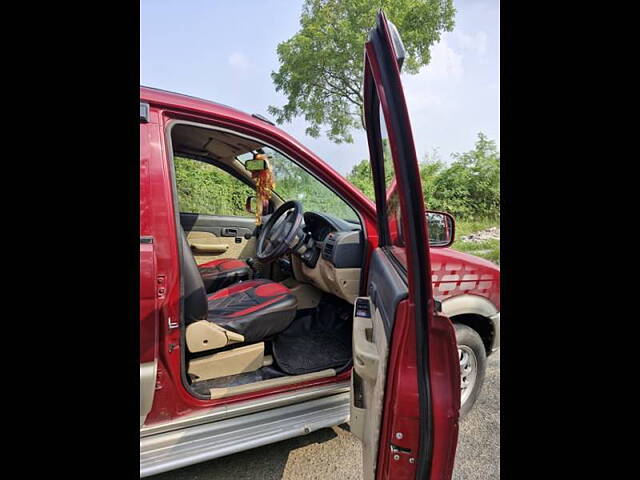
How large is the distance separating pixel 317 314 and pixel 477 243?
8621 mm

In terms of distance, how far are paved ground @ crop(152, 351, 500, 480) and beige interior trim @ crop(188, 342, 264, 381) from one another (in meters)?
0.46

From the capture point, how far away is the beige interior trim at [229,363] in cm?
166

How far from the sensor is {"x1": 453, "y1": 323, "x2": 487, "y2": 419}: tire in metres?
1.91

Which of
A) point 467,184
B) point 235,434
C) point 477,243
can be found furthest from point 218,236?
point 467,184

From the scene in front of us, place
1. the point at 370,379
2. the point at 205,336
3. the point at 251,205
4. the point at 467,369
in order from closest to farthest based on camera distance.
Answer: the point at 370,379
the point at 205,336
the point at 467,369
the point at 251,205

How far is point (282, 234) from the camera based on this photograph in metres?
2.28

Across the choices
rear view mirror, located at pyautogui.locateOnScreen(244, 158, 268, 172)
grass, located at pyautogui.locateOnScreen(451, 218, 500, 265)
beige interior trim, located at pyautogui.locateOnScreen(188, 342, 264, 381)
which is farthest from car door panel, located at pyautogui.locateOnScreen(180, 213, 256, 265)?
grass, located at pyautogui.locateOnScreen(451, 218, 500, 265)

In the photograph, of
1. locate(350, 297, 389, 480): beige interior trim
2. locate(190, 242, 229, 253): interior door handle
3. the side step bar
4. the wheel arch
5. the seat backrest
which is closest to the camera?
locate(350, 297, 389, 480): beige interior trim

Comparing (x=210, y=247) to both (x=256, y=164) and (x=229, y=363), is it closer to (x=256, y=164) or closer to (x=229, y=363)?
(x=256, y=164)

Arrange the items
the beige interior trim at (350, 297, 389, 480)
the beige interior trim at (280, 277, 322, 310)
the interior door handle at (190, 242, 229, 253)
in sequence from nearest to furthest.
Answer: the beige interior trim at (350, 297, 389, 480) → the beige interior trim at (280, 277, 322, 310) → the interior door handle at (190, 242, 229, 253)

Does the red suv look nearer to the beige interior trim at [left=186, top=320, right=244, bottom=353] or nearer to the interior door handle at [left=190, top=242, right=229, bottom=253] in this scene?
the beige interior trim at [left=186, top=320, right=244, bottom=353]

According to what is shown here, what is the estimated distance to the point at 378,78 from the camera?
3.19ft

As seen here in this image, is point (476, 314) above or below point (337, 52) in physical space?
below
